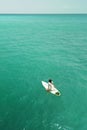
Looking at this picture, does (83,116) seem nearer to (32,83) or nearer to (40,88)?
(40,88)

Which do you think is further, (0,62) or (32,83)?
(0,62)

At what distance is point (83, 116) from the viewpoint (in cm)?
2727

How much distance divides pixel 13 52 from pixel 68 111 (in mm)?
33526

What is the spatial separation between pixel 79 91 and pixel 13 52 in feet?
97.0

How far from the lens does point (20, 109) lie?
2812 cm

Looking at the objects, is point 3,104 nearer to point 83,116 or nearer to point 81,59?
point 83,116

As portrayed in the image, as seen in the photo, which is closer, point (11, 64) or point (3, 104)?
point (3, 104)

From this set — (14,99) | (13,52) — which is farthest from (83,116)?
(13,52)

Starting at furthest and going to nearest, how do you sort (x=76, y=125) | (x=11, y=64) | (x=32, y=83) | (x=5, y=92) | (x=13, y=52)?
(x=13, y=52), (x=11, y=64), (x=32, y=83), (x=5, y=92), (x=76, y=125)

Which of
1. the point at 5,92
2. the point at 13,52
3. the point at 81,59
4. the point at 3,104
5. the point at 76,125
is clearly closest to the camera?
the point at 76,125

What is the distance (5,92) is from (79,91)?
43.1 feet

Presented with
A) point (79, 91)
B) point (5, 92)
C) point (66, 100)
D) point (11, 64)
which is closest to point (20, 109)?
point (5, 92)

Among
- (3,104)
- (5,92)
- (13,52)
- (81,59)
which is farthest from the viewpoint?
(13,52)

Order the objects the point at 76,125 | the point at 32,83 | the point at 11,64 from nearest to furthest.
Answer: the point at 76,125, the point at 32,83, the point at 11,64
